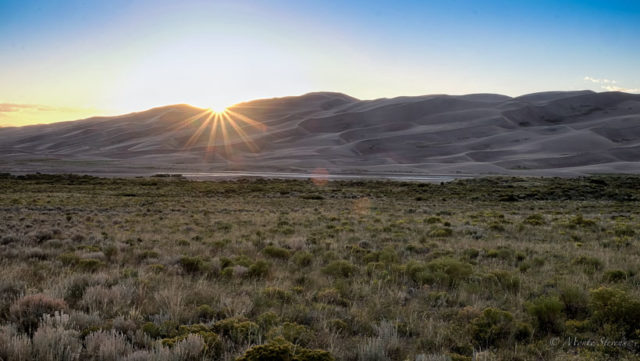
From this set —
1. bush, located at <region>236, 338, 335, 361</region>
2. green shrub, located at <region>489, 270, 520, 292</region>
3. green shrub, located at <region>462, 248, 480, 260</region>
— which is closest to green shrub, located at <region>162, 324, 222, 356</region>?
bush, located at <region>236, 338, 335, 361</region>

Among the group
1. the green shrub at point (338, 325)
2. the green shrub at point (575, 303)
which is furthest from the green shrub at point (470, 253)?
the green shrub at point (338, 325)

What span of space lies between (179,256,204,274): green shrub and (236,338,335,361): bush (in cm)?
448

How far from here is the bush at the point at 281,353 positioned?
401 cm

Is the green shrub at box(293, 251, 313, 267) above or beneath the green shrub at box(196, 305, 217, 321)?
beneath

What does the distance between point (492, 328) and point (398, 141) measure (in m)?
138

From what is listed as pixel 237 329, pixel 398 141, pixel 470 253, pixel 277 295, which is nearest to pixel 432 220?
pixel 470 253

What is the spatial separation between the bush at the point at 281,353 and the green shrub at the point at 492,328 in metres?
2.07

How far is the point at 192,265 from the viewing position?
8414 mm

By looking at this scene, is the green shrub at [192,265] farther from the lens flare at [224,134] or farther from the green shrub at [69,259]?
the lens flare at [224,134]

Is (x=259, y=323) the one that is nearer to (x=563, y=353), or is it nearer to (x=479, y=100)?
(x=563, y=353)

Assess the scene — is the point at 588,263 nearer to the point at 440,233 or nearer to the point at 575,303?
the point at 575,303

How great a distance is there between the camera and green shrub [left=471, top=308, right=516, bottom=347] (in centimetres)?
494

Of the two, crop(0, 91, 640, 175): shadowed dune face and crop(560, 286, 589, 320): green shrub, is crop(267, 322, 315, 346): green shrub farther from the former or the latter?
crop(0, 91, 640, 175): shadowed dune face

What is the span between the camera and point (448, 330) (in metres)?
5.11
